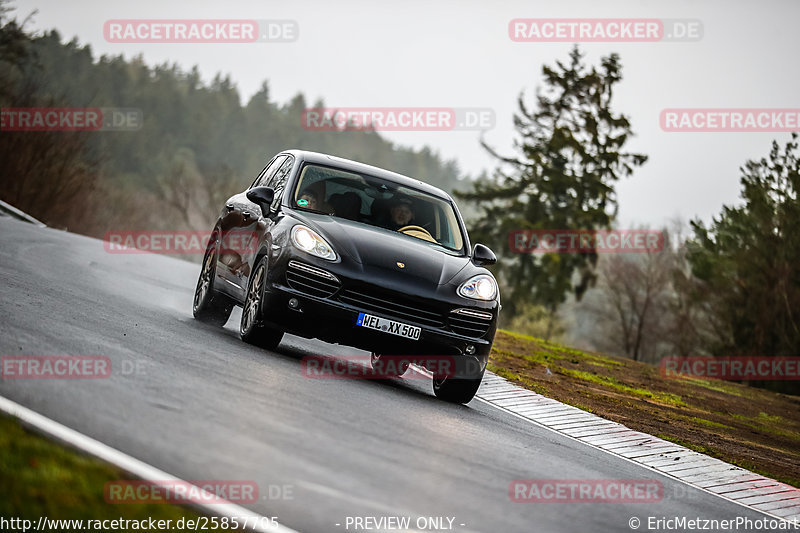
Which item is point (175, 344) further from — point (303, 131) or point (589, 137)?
point (303, 131)

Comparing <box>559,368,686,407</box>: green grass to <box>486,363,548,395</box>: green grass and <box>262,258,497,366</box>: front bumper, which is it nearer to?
<box>486,363,548,395</box>: green grass

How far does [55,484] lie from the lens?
12.8 feet

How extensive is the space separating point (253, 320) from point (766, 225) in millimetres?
33286

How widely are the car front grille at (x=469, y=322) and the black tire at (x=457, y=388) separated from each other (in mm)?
428

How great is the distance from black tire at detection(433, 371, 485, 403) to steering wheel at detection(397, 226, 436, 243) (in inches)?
58.7

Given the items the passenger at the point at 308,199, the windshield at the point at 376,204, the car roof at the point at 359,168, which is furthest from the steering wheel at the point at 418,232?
the passenger at the point at 308,199

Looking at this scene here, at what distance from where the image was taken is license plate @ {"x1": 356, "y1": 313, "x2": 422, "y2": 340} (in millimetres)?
8953

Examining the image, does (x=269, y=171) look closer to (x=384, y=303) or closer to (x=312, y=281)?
(x=312, y=281)

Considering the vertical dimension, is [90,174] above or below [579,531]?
above

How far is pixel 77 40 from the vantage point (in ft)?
367

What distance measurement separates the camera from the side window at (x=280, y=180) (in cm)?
1043

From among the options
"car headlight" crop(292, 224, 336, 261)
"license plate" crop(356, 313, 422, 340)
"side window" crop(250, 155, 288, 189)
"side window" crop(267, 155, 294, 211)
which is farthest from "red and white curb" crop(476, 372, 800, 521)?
"side window" crop(250, 155, 288, 189)

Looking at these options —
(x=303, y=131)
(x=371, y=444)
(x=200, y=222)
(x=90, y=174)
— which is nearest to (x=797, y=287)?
(x=371, y=444)

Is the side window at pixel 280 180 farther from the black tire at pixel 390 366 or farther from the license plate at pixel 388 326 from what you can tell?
the black tire at pixel 390 366
